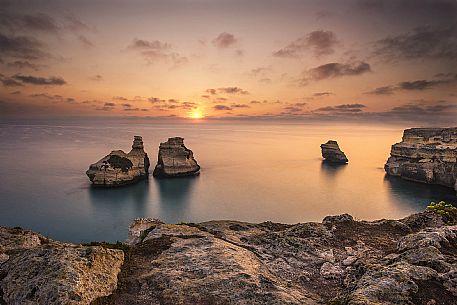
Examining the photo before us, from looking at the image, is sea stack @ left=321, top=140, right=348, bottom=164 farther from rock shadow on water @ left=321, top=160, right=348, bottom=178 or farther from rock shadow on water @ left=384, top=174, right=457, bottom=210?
rock shadow on water @ left=384, top=174, right=457, bottom=210

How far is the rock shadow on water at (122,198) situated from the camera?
57.4 metres

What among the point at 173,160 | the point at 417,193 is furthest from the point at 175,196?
the point at 417,193

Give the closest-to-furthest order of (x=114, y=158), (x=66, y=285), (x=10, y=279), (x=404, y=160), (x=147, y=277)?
1. (x=66, y=285)
2. (x=10, y=279)
3. (x=147, y=277)
4. (x=114, y=158)
5. (x=404, y=160)

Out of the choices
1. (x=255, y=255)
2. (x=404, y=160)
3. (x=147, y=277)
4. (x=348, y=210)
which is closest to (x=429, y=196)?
(x=404, y=160)

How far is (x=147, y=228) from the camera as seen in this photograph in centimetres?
1500

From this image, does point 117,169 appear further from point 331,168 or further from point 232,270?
point 331,168

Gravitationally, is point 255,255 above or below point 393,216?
above

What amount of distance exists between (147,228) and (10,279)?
7.44 metres

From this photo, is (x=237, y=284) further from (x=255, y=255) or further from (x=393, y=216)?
(x=393, y=216)

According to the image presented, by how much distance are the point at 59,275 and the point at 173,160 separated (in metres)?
77.6

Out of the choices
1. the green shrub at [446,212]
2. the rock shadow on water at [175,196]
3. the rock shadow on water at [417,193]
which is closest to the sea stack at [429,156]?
the rock shadow on water at [417,193]

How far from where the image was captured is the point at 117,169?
70.3 meters

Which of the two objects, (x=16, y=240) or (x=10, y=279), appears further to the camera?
(x=16, y=240)

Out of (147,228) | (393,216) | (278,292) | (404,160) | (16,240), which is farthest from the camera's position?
(404,160)
